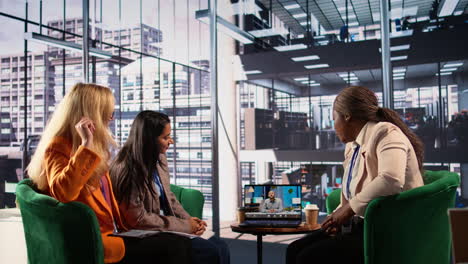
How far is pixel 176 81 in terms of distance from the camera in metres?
6.45

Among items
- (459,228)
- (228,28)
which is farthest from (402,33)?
(459,228)

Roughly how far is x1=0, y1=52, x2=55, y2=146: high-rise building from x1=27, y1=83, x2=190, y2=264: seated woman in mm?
4689

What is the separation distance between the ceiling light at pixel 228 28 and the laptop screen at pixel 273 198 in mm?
2359

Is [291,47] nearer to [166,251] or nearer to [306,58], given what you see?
[306,58]

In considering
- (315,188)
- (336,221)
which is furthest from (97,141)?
(315,188)

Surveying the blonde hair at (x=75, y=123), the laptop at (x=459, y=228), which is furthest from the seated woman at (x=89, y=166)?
the laptop at (x=459, y=228)

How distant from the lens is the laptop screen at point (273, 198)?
2.42 metres

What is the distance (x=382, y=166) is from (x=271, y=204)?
748 millimetres

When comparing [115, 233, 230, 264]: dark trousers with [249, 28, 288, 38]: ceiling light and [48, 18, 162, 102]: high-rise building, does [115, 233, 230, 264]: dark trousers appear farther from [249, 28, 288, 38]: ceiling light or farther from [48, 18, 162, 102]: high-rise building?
[48, 18, 162, 102]: high-rise building

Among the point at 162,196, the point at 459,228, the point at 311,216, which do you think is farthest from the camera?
the point at 162,196

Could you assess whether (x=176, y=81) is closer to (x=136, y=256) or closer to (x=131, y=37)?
(x=131, y=37)

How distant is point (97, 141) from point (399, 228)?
1.40 m

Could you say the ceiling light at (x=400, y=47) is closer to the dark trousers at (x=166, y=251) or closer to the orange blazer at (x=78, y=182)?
the dark trousers at (x=166, y=251)

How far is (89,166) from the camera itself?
5.77 feet
